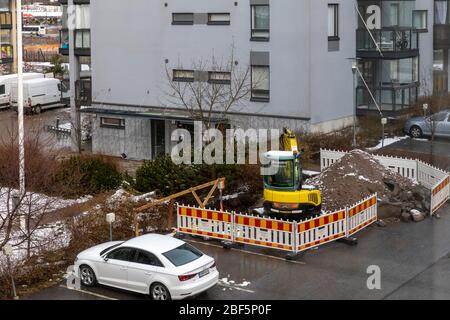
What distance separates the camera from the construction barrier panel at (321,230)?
19.8 m

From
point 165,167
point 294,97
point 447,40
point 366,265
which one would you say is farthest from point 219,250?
point 447,40

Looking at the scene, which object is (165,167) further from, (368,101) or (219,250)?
(368,101)

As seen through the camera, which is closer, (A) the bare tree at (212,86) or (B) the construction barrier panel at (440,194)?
(B) the construction barrier panel at (440,194)

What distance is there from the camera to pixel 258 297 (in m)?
17.0

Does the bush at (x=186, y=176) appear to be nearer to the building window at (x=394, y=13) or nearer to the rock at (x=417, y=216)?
the rock at (x=417, y=216)

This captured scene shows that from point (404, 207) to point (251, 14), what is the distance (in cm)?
1326

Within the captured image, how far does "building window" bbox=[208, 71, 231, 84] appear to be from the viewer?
3453cm

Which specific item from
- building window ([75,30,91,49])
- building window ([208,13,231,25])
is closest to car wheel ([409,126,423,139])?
building window ([208,13,231,25])

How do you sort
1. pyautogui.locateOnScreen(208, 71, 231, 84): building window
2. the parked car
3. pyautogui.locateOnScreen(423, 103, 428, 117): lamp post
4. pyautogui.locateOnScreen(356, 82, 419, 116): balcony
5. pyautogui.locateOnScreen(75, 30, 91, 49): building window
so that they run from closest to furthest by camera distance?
1. pyautogui.locateOnScreen(208, 71, 231, 84): building window
2. pyautogui.locateOnScreen(423, 103, 428, 117): lamp post
3. pyautogui.locateOnScreen(356, 82, 419, 116): balcony
4. the parked car
5. pyautogui.locateOnScreen(75, 30, 91, 49): building window

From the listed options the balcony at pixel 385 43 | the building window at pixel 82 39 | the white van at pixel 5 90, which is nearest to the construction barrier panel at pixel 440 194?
the balcony at pixel 385 43

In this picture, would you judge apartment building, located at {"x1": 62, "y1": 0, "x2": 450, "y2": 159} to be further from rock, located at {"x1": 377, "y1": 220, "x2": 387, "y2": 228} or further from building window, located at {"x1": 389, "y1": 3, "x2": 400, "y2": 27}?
rock, located at {"x1": 377, "y1": 220, "x2": 387, "y2": 228}

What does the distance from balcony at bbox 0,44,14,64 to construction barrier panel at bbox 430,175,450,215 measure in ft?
113

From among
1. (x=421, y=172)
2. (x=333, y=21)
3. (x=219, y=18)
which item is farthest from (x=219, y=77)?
(x=421, y=172)

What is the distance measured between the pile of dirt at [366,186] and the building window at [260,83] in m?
8.31
